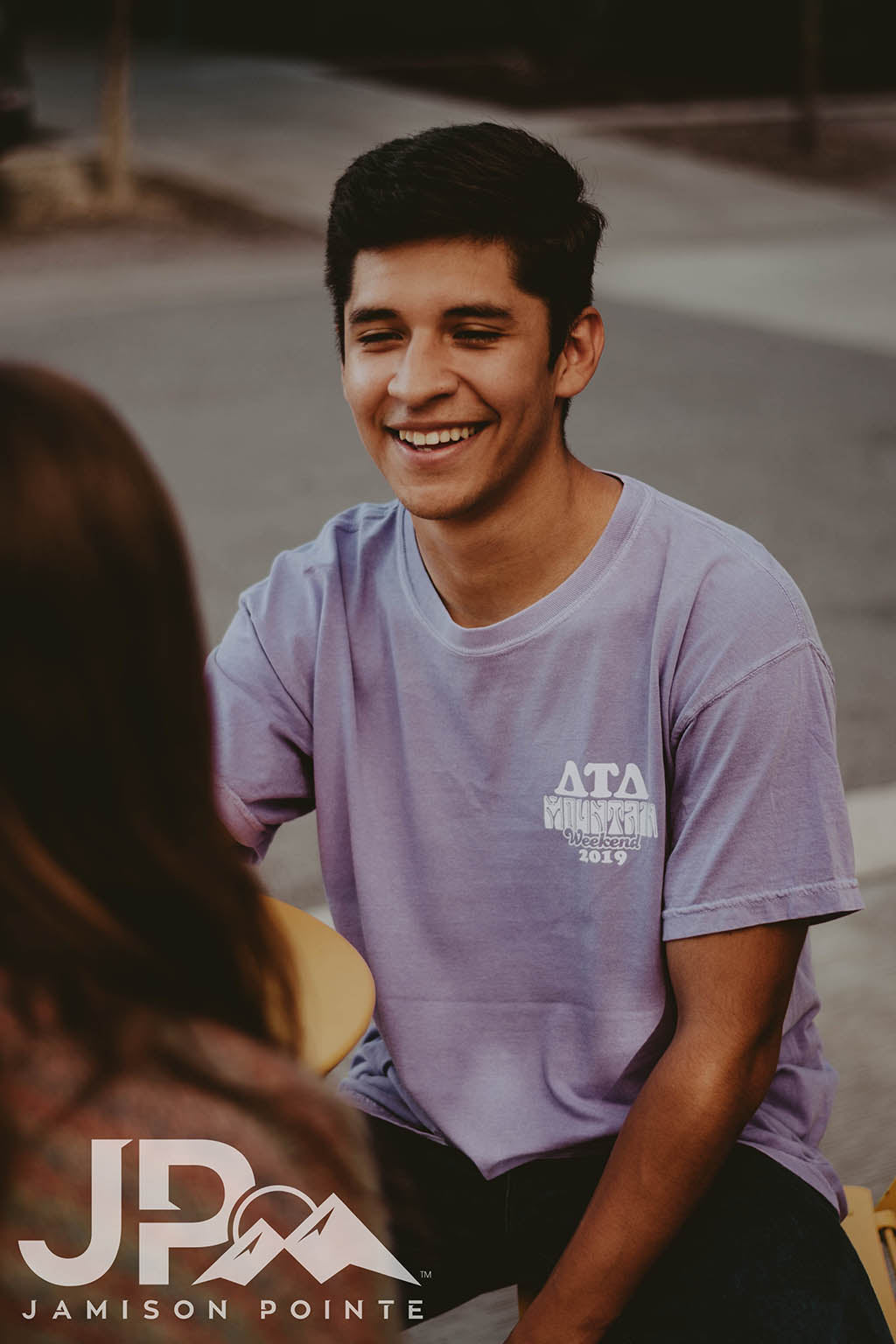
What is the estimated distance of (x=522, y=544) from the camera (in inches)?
86.9

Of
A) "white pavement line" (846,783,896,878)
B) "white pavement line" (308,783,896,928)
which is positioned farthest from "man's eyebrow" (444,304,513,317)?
"white pavement line" (846,783,896,878)

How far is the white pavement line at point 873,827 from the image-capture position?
418 cm

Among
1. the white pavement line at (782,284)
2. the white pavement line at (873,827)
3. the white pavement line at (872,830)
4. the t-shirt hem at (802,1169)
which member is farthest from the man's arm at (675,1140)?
the white pavement line at (782,284)

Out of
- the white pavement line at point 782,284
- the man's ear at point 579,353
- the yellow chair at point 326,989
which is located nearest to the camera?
the yellow chair at point 326,989

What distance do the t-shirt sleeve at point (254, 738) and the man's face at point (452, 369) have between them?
1.00 ft

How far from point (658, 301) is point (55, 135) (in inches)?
305

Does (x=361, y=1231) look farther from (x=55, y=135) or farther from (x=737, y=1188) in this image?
(x=55, y=135)

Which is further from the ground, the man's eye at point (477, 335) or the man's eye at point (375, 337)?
the man's eye at point (477, 335)

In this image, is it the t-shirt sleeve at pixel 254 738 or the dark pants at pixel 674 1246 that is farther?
the t-shirt sleeve at pixel 254 738

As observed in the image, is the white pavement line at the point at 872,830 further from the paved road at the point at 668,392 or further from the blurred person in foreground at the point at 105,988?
the blurred person in foreground at the point at 105,988

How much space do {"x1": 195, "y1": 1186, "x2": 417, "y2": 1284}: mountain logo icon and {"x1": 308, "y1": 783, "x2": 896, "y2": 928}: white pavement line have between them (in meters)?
2.59

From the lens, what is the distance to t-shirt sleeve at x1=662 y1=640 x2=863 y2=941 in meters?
1.99

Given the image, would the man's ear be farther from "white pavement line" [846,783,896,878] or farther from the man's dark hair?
"white pavement line" [846,783,896,878]

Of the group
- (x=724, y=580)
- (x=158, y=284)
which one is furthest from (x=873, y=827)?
(x=158, y=284)
